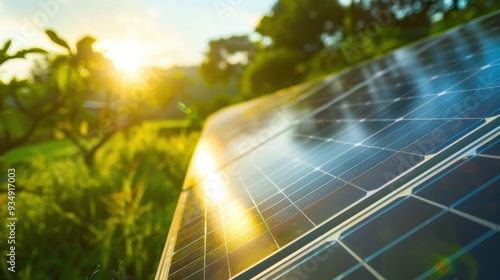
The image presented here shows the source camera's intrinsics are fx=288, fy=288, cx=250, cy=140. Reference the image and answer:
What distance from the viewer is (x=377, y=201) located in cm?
129

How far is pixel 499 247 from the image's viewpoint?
2.59 ft

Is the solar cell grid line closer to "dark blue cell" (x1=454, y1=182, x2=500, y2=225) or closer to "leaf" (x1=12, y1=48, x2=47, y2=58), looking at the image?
"dark blue cell" (x1=454, y1=182, x2=500, y2=225)

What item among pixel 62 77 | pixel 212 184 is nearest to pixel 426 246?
pixel 212 184

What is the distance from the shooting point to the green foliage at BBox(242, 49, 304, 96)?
36.5 meters

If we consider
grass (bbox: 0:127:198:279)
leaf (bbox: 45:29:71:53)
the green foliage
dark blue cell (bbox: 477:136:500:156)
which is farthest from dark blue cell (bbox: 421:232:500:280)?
the green foliage

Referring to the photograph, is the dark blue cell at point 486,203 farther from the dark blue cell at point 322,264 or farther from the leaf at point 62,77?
the leaf at point 62,77

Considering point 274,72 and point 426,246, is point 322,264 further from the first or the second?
point 274,72

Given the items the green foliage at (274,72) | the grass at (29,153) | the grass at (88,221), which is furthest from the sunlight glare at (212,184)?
the green foliage at (274,72)

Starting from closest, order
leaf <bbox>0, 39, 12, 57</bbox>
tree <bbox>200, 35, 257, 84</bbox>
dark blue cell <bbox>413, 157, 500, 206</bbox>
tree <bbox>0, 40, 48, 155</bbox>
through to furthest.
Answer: dark blue cell <bbox>413, 157, 500, 206</bbox>, leaf <bbox>0, 39, 12, 57</bbox>, tree <bbox>0, 40, 48, 155</bbox>, tree <bbox>200, 35, 257, 84</bbox>

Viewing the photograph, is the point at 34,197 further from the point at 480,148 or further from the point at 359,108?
the point at 480,148

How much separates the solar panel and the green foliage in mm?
34130

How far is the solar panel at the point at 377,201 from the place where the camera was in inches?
36.9

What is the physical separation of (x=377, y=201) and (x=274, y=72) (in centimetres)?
3697

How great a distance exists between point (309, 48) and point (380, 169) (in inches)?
1851
